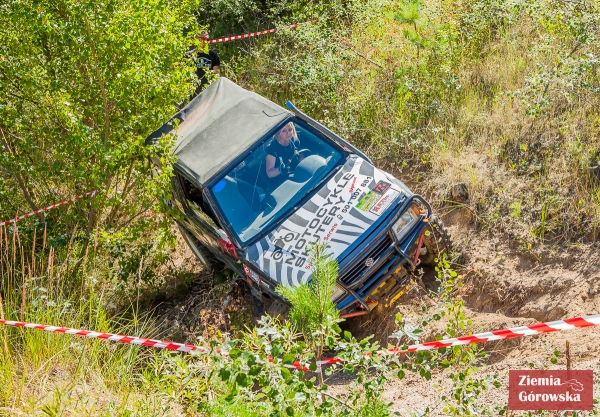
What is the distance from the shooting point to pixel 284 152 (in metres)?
6.64

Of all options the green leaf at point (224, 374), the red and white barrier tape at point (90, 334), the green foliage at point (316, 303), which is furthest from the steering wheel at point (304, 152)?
the green leaf at point (224, 374)

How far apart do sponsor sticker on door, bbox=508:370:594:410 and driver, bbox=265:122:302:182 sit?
3405mm

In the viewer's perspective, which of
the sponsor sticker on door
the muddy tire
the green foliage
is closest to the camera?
the sponsor sticker on door

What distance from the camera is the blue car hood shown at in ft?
18.8

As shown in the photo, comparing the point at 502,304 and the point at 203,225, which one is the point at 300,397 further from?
the point at 203,225

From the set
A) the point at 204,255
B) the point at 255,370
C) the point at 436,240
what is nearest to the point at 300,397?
the point at 255,370

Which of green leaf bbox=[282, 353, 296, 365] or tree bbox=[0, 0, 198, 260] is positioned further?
tree bbox=[0, 0, 198, 260]

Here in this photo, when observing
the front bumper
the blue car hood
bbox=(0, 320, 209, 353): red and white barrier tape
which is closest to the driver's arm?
the blue car hood

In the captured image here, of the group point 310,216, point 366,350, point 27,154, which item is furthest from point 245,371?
point 27,154

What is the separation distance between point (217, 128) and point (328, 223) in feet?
5.75

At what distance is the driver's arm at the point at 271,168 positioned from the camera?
21.4 feet

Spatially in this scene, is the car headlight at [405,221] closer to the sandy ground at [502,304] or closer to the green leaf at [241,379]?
the sandy ground at [502,304]

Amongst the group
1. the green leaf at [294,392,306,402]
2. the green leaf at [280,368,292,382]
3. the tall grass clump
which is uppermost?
the green leaf at [280,368,292,382]

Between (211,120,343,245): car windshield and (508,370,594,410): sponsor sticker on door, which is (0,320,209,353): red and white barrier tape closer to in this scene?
(211,120,343,245): car windshield
